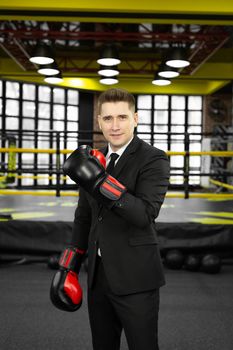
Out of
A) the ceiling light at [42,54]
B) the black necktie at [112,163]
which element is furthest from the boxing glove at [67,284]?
the ceiling light at [42,54]

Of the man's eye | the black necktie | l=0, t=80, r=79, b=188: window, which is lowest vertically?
the black necktie

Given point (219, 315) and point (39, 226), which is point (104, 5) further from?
point (219, 315)

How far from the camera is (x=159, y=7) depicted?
4.38 meters

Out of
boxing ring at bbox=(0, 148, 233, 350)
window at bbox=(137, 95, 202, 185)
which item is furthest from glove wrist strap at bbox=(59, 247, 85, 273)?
window at bbox=(137, 95, 202, 185)

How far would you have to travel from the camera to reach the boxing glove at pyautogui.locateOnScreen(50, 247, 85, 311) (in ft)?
4.64

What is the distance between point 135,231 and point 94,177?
231 mm

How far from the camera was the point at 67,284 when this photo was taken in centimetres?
142

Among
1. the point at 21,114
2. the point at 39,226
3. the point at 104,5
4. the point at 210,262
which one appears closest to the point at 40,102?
the point at 21,114

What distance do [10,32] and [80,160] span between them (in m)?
5.95

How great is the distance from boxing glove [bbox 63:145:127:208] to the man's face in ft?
0.30

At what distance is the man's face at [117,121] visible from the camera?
126 centimetres

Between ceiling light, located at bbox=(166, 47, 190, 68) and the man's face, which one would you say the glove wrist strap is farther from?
ceiling light, located at bbox=(166, 47, 190, 68)

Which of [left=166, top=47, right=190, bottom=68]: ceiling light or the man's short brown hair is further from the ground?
[left=166, top=47, right=190, bottom=68]: ceiling light

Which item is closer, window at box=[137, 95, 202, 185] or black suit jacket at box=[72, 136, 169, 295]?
black suit jacket at box=[72, 136, 169, 295]
